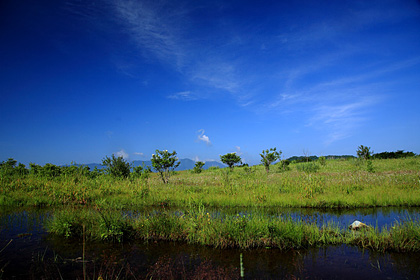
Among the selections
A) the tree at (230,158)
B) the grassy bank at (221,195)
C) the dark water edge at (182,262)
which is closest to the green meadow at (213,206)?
the grassy bank at (221,195)

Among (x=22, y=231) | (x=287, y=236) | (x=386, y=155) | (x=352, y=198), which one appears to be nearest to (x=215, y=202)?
(x=287, y=236)

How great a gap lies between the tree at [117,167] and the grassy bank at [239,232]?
1313 centimetres

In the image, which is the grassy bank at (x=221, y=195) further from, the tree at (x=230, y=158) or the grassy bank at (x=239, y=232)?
the tree at (x=230, y=158)

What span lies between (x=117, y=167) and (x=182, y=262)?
56.7 feet

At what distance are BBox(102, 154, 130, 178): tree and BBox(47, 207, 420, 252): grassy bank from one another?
43.1 ft

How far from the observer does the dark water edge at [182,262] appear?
5.16 metres

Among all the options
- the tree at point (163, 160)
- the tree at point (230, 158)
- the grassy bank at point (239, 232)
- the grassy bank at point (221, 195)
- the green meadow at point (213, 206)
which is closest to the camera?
the grassy bank at point (239, 232)

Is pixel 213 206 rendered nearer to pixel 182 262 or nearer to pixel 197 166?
pixel 182 262

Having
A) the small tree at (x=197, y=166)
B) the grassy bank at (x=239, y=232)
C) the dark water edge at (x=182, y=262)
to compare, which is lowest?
the dark water edge at (x=182, y=262)

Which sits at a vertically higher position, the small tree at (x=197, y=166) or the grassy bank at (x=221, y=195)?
the small tree at (x=197, y=166)

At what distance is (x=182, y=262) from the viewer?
19.2 feet

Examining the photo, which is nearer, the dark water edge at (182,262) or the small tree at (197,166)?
the dark water edge at (182,262)

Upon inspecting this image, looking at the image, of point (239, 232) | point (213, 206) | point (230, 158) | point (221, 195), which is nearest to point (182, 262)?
point (239, 232)

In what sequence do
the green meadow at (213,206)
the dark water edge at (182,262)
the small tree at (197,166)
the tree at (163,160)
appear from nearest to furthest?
1. the dark water edge at (182,262)
2. the green meadow at (213,206)
3. the tree at (163,160)
4. the small tree at (197,166)
